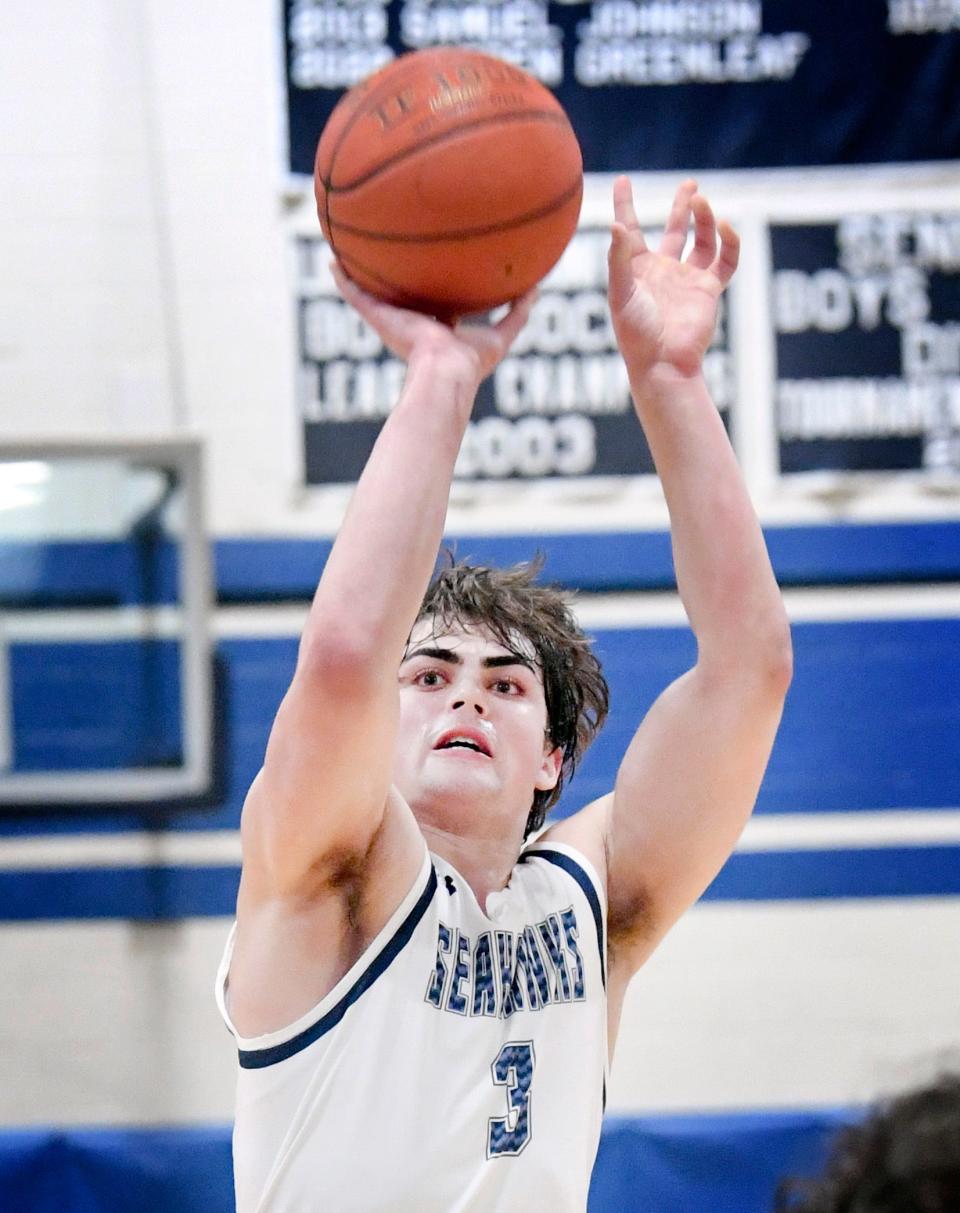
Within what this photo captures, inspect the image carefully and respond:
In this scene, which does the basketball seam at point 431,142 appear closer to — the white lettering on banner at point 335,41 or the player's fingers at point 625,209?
the player's fingers at point 625,209

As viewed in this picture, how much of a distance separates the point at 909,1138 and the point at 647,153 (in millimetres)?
4135

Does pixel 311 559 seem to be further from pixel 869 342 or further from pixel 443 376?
pixel 443 376

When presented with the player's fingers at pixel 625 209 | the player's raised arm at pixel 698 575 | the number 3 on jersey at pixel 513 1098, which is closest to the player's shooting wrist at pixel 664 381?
the player's raised arm at pixel 698 575

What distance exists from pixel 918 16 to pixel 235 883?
3.37 metres

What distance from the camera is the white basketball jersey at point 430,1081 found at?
187 centimetres

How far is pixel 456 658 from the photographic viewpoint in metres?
2.28

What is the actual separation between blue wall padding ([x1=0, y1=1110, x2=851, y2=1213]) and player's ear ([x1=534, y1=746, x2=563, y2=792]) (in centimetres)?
151

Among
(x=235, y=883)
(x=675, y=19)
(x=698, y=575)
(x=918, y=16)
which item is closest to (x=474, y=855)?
(x=698, y=575)

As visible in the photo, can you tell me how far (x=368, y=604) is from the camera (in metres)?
1.74

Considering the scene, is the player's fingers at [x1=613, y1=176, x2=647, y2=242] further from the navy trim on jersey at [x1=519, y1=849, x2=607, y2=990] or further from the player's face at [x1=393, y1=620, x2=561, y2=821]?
the navy trim on jersey at [x1=519, y1=849, x2=607, y2=990]

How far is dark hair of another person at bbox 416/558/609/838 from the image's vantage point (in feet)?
7.75

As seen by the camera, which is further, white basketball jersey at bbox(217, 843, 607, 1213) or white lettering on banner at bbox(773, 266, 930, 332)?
white lettering on banner at bbox(773, 266, 930, 332)

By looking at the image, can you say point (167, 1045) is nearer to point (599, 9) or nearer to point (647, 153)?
point (647, 153)

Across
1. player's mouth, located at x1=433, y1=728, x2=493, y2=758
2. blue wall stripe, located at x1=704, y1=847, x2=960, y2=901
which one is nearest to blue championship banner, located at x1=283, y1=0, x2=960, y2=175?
blue wall stripe, located at x1=704, y1=847, x2=960, y2=901
